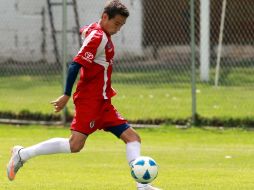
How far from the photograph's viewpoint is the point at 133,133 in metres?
9.56

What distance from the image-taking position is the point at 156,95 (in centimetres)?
1967

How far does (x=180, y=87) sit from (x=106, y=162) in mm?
9014

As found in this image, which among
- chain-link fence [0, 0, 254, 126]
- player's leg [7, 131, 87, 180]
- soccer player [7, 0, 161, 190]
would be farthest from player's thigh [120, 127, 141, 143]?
chain-link fence [0, 0, 254, 126]

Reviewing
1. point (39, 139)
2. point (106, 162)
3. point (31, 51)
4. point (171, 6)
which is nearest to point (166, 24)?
point (171, 6)

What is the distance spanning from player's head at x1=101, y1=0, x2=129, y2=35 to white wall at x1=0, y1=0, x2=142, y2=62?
1236 cm

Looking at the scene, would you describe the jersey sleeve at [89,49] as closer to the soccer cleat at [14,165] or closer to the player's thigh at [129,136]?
the player's thigh at [129,136]

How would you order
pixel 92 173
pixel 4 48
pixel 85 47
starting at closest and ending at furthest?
1. pixel 85 47
2. pixel 92 173
3. pixel 4 48

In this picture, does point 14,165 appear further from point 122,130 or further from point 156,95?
point 156,95

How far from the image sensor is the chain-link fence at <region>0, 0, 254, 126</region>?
17.7 m

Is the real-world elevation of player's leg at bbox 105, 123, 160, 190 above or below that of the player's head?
below

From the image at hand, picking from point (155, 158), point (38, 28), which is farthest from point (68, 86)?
point (38, 28)

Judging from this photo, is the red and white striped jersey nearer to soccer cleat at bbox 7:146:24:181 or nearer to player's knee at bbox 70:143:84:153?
player's knee at bbox 70:143:84:153

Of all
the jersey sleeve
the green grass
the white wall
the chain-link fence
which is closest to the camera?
the jersey sleeve

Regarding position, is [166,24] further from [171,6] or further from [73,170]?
[73,170]
